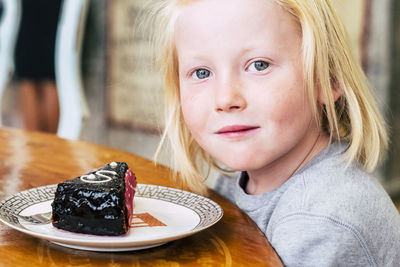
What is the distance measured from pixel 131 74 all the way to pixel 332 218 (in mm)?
3416

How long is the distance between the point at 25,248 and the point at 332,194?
1.51 ft

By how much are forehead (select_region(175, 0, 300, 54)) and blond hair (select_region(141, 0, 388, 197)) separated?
0.02m

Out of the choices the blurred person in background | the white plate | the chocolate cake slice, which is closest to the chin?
the white plate

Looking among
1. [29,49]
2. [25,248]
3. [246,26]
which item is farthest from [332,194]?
[29,49]

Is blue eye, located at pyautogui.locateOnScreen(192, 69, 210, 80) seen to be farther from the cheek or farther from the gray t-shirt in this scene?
the gray t-shirt

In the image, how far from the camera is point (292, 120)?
94 centimetres

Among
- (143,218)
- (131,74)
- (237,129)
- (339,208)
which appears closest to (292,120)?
(237,129)

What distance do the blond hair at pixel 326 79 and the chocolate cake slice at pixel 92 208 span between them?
315mm

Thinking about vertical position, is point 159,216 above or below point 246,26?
below

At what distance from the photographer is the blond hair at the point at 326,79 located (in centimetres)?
95

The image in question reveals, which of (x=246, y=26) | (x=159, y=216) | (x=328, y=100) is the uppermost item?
(x=246, y=26)

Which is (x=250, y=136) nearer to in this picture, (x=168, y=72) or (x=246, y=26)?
(x=246, y=26)

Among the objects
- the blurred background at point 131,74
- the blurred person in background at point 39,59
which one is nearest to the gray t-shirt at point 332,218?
the blurred background at point 131,74

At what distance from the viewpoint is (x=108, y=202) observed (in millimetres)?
702
